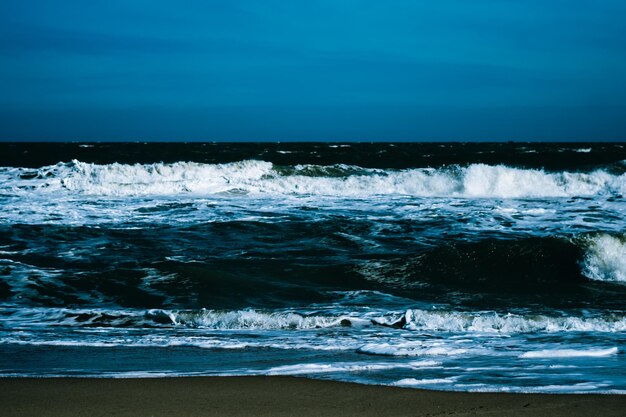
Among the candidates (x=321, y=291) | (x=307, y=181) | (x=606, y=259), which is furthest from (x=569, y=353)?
(x=307, y=181)

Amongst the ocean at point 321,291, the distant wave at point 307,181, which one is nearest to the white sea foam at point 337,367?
the ocean at point 321,291

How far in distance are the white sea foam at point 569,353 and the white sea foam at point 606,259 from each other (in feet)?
13.8

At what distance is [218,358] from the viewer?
493 centimetres

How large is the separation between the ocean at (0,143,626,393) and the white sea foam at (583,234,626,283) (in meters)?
0.03

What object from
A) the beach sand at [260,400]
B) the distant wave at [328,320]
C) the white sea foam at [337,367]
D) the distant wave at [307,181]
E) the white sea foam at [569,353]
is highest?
the distant wave at [307,181]

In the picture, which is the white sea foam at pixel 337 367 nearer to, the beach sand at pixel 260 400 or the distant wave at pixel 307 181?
the beach sand at pixel 260 400

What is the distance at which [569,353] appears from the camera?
16.6 ft

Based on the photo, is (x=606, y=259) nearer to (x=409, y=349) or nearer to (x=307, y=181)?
(x=409, y=349)

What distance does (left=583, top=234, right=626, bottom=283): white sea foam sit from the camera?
9.22 metres

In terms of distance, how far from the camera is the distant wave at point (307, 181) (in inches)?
864

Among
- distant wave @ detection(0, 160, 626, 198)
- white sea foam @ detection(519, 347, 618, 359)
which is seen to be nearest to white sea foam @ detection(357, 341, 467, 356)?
white sea foam @ detection(519, 347, 618, 359)

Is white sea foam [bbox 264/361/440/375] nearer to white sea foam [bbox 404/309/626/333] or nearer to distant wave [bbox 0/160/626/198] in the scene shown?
white sea foam [bbox 404/309/626/333]

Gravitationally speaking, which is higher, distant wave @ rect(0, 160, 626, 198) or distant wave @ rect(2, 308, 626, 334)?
distant wave @ rect(0, 160, 626, 198)

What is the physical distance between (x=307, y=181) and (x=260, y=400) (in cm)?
2118
